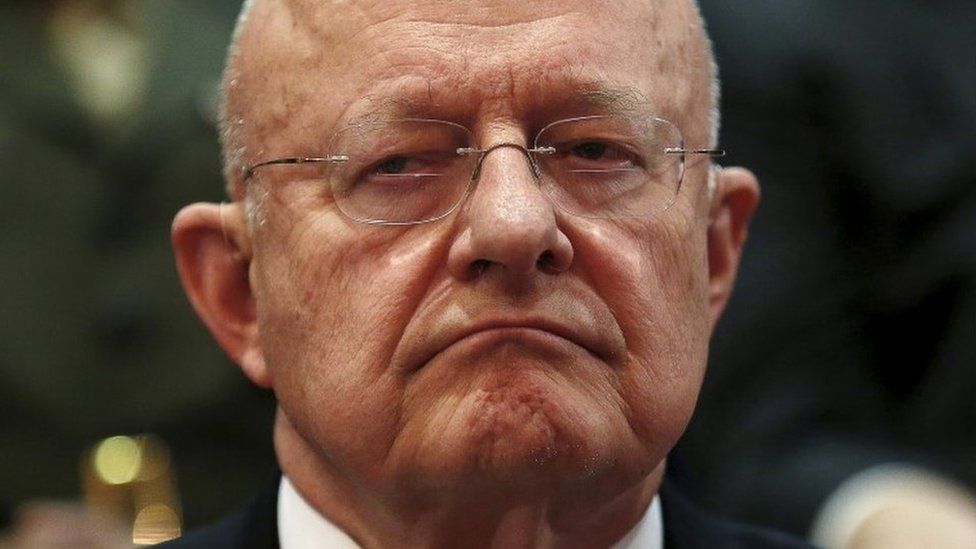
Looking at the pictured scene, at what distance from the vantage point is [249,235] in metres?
2.64

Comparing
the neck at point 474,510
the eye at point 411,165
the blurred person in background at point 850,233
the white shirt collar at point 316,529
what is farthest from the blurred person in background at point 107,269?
the eye at point 411,165

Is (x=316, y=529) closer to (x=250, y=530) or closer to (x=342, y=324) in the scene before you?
(x=250, y=530)

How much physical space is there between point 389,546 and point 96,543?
95cm

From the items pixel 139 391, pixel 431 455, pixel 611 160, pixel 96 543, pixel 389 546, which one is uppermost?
pixel 611 160

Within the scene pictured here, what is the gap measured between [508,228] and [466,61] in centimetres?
26

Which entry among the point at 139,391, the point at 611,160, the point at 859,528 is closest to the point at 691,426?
the point at 859,528

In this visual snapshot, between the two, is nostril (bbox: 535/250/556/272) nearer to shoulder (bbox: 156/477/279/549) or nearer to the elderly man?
the elderly man

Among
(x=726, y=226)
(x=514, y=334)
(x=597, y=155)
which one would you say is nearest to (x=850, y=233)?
(x=726, y=226)

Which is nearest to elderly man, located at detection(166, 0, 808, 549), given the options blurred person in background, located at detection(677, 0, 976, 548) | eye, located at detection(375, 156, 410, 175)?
eye, located at detection(375, 156, 410, 175)

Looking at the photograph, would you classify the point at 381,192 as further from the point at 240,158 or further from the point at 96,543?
the point at 96,543

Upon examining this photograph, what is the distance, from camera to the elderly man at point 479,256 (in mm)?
2311

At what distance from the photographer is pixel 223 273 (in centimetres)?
271

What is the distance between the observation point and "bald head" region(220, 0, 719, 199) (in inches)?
94.8

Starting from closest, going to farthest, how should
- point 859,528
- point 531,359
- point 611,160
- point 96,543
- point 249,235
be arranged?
point 531,359 < point 611,160 < point 249,235 < point 96,543 < point 859,528
